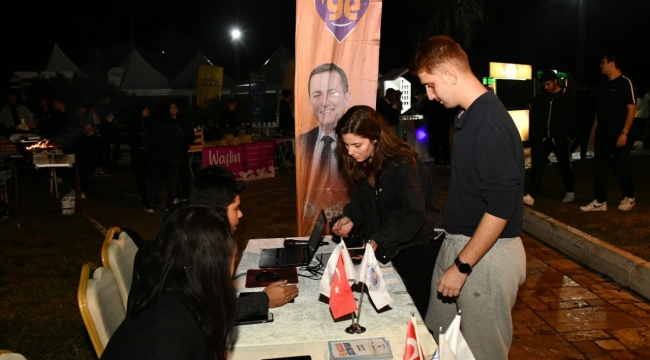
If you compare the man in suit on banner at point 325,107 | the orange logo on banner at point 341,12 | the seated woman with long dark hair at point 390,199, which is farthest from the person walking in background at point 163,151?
the seated woman with long dark hair at point 390,199

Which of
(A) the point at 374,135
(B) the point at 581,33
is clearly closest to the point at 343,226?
(A) the point at 374,135

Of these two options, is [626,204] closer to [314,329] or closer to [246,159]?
[314,329]

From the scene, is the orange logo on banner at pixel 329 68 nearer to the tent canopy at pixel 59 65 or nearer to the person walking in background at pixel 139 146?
the person walking in background at pixel 139 146

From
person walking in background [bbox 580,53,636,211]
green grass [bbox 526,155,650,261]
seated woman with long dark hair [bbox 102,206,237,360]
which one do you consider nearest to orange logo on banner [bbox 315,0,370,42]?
seated woman with long dark hair [bbox 102,206,237,360]

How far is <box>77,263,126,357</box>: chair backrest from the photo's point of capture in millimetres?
2346

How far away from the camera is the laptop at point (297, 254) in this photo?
3.57 meters

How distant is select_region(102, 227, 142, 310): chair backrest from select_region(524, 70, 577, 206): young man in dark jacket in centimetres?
622

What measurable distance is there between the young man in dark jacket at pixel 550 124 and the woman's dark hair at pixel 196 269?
6911mm

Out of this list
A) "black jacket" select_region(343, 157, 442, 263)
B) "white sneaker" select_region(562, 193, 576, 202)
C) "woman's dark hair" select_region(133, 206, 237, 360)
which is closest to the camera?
"woman's dark hair" select_region(133, 206, 237, 360)

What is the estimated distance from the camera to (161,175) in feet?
30.6

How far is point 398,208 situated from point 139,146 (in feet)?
25.3

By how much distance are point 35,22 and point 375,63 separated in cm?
3590

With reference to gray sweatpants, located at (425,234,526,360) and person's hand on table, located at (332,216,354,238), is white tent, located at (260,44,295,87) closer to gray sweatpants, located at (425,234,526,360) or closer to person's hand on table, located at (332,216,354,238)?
person's hand on table, located at (332,216,354,238)

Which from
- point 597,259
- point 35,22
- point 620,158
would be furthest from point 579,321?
point 35,22
